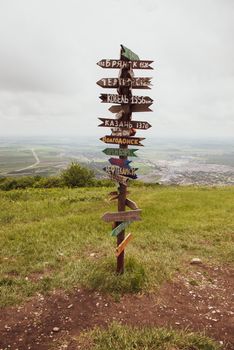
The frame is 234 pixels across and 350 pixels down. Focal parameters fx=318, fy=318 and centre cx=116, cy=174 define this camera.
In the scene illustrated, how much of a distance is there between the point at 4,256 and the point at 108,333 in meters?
5.86

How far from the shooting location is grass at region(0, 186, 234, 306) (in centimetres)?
894

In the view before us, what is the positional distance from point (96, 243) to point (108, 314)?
486 centimetres

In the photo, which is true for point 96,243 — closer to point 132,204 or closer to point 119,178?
point 132,204

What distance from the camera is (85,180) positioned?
36875mm

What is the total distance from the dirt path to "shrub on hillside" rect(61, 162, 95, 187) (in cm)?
2796

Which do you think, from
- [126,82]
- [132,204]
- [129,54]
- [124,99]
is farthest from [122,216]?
[129,54]

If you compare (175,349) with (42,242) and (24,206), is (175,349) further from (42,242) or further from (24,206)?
(24,206)

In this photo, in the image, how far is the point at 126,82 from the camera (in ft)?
27.9

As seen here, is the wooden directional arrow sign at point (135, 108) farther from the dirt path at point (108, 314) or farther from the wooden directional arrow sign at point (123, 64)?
the dirt path at point (108, 314)

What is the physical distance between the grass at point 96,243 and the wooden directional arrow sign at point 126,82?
5.15 meters

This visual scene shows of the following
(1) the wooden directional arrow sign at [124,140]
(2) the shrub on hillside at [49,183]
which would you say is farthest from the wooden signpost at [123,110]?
(2) the shrub on hillside at [49,183]

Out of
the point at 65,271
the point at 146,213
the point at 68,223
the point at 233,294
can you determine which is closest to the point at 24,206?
the point at 68,223

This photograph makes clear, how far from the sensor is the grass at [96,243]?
8938mm

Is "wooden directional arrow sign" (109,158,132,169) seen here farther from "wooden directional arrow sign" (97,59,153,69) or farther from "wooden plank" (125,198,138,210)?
"wooden directional arrow sign" (97,59,153,69)
